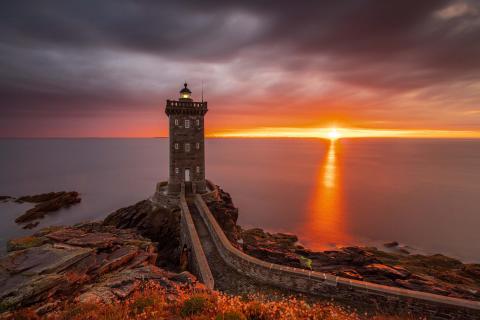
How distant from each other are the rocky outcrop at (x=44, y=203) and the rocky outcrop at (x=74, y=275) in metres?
29.3

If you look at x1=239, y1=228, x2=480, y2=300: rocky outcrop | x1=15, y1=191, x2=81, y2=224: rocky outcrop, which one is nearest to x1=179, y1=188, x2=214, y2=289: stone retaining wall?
x1=239, y1=228, x2=480, y2=300: rocky outcrop

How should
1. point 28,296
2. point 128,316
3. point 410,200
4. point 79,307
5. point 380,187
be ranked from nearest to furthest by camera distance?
point 128,316 → point 79,307 → point 28,296 → point 410,200 → point 380,187

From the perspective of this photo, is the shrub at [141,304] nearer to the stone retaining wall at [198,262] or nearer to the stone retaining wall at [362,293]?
the stone retaining wall at [198,262]

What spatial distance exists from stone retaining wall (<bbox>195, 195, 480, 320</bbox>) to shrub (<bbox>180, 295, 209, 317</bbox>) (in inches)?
181

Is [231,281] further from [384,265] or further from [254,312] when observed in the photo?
[384,265]

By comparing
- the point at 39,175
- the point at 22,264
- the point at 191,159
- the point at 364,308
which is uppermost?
the point at 191,159

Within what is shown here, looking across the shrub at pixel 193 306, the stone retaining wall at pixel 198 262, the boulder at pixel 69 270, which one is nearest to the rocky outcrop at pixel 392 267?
the stone retaining wall at pixel 198 262

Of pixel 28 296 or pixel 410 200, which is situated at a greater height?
pixel 28 296

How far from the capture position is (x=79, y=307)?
600cm

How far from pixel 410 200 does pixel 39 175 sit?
95.1m

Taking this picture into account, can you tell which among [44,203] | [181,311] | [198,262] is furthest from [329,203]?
[44,203]

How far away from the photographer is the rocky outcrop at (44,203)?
110 feet

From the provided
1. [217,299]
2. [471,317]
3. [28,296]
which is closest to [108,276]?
[28,296]

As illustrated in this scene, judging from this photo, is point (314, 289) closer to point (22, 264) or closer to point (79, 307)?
point (79, 307)
